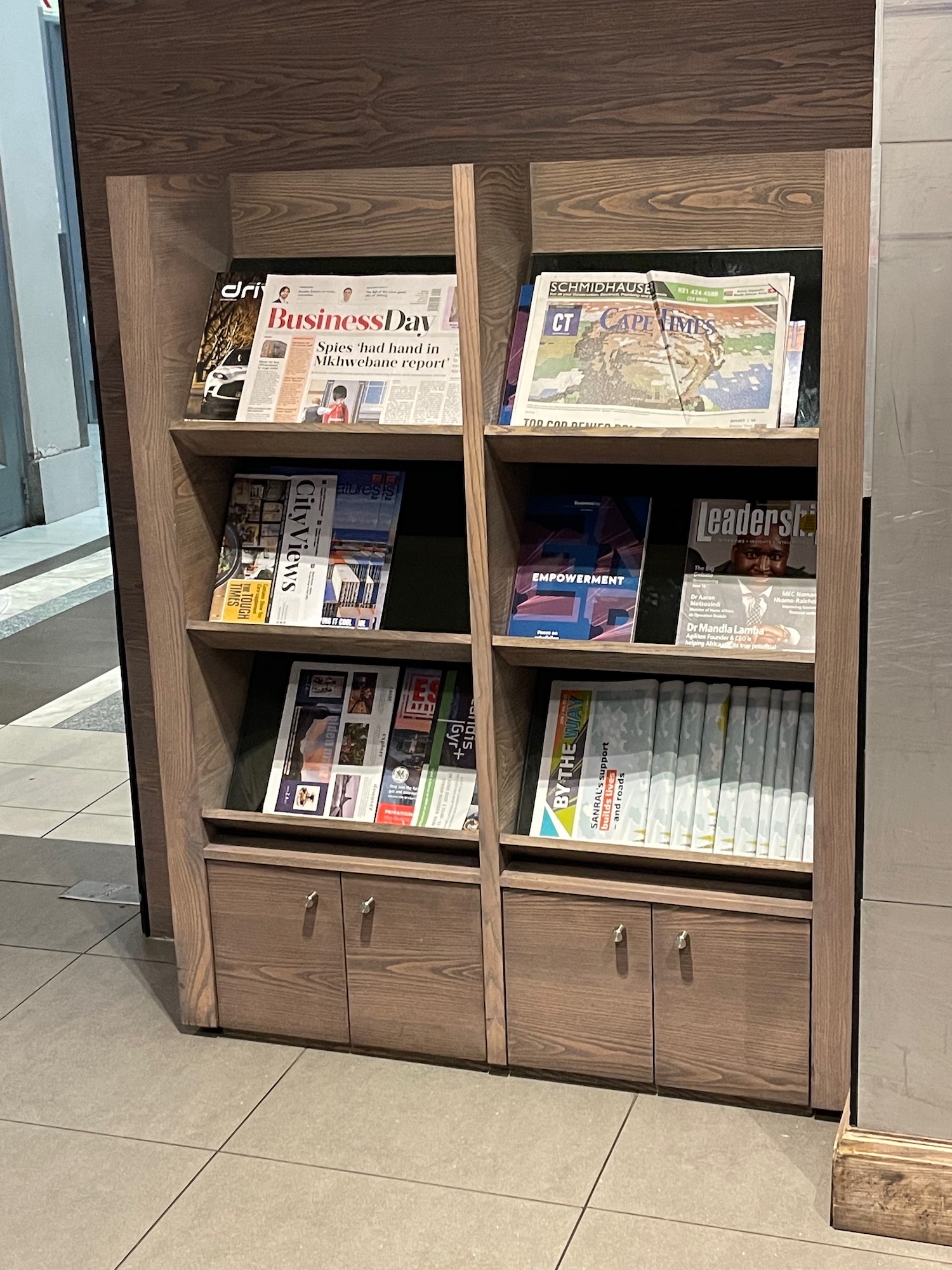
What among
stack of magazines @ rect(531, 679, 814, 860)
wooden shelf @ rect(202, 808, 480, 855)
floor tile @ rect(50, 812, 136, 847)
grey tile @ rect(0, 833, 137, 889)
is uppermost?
stack of magazines @ rect(531, 679, 814, 860)

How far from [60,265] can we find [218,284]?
5687 millimetres

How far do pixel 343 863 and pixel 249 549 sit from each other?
0.67m

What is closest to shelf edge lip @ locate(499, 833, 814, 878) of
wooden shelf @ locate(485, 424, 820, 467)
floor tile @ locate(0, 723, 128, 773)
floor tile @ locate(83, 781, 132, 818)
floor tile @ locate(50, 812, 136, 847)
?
wooden shelf @ locate(485, 424, 820, 467)

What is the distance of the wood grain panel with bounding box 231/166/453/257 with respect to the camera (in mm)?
2826

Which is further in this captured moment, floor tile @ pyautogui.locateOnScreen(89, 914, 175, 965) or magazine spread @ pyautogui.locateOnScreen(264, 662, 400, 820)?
floor tile @ pyautogui.locateOnScreen(89, 914, 175, 965)

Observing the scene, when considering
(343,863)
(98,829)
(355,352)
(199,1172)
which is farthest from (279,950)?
(98,829)

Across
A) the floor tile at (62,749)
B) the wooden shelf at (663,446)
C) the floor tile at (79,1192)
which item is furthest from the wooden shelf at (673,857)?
the floor tile at (62,749)

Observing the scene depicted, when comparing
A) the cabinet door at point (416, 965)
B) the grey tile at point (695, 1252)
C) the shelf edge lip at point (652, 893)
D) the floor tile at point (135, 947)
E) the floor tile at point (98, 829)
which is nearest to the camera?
the grey tile at point (695, 1252)

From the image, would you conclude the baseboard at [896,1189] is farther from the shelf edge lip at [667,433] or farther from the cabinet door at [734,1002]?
the shelf edge lip at [667,433]

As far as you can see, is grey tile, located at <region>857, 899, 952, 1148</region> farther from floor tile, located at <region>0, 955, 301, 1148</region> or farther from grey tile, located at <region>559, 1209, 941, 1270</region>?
floor tile, located at <region>0, 955, 301, 1148</region>

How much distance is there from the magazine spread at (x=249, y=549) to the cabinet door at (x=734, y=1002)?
1.01m

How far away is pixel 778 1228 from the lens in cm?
233

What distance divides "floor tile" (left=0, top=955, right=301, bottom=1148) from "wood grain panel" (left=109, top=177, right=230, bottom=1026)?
0.11 meters

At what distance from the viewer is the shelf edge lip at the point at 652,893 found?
2.56m
